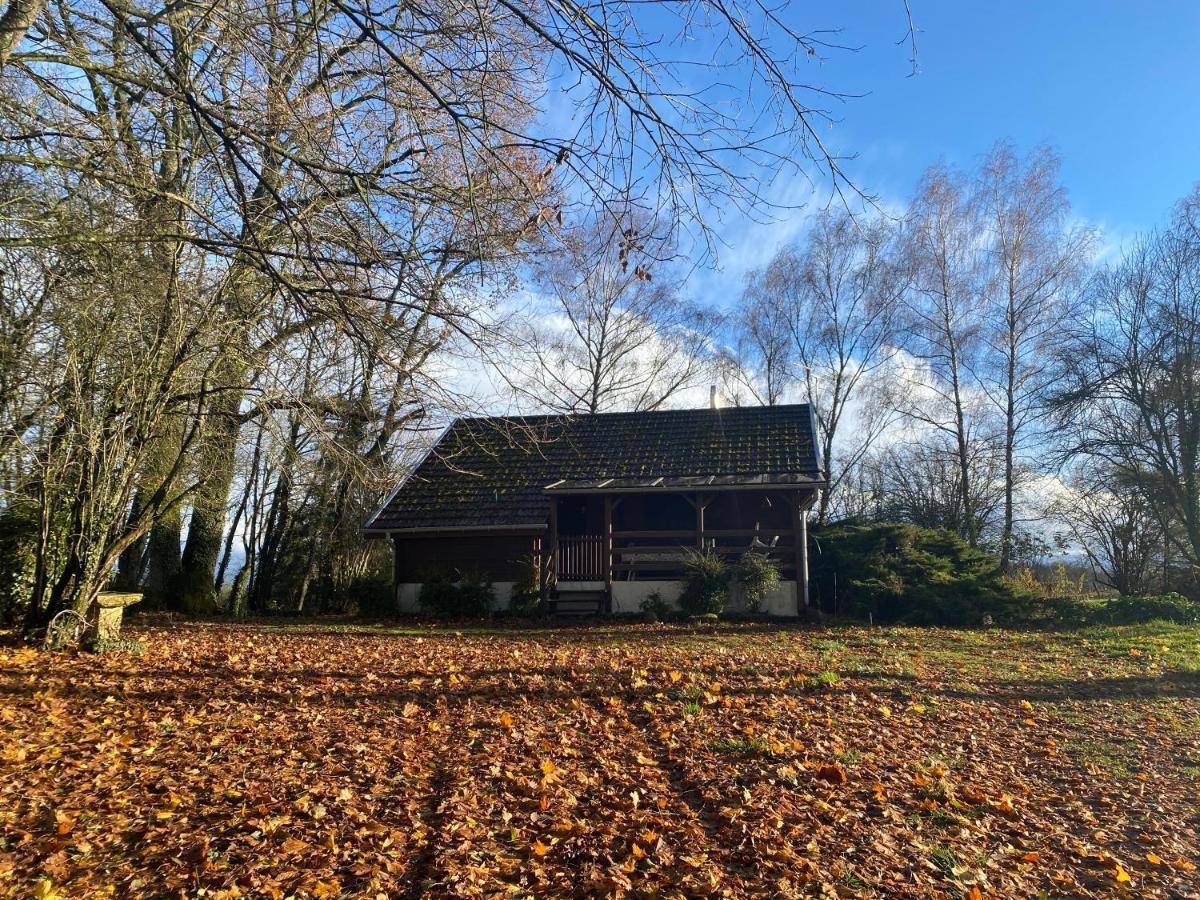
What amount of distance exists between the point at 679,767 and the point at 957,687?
199 inches

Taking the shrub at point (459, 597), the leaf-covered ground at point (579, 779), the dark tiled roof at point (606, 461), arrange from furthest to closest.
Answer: the dark tiled roof at point (606, 461) → the shrub at point (459, 597) → the leaf-covered ground at point (579, 779)

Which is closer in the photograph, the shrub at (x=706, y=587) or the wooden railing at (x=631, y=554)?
the shrub at (x=706, y=587)

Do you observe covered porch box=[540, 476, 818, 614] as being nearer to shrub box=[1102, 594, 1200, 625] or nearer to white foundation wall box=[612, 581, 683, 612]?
white foundation wall box=[612, 581, 683, 612]

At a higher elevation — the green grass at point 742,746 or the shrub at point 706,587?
the shrub at point 706,587

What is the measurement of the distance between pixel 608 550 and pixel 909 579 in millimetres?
6993

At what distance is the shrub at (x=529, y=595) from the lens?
17.5 m

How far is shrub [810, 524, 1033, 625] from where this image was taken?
16469mm

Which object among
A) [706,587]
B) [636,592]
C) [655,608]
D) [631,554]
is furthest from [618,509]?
[706,587]

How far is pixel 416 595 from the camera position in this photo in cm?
1859

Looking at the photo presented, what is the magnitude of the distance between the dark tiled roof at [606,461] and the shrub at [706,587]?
74.1 inches

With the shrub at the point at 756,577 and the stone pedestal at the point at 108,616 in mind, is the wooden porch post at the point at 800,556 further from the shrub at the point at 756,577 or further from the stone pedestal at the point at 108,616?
the stone pedestal at the point at 108,616

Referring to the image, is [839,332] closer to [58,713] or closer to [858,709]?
[858,709]

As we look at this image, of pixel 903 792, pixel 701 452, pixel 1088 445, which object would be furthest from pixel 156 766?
pixel 1088 445

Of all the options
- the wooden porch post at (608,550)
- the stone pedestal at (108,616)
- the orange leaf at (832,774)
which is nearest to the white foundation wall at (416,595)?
the wooden porch post at (608,550)
